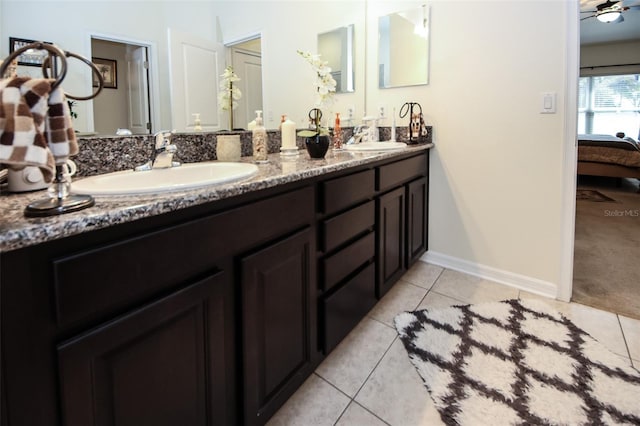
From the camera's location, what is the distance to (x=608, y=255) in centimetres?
261

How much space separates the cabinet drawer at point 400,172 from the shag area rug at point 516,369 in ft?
2.29

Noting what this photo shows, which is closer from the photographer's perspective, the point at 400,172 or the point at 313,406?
the point at 313,406

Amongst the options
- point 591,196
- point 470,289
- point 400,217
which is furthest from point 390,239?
point 591,196

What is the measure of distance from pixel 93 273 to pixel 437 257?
225 centimetres

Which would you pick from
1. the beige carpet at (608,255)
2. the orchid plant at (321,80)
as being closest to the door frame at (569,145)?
the beige carpet at (608,255)

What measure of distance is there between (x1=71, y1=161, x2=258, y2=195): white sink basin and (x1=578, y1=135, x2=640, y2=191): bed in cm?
586

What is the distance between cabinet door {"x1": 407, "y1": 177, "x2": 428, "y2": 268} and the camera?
2.10 m

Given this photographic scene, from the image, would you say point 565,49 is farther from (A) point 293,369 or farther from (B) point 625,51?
(B) point 625,51

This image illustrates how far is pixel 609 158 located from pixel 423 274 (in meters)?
4.54

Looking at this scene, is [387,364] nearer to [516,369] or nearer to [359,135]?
[516,369]

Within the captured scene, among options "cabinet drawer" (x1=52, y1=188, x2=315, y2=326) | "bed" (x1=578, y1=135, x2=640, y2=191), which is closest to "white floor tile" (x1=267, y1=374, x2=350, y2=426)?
"cabinet drawer" (x1=52, y1=188, x2=315, y2=326)

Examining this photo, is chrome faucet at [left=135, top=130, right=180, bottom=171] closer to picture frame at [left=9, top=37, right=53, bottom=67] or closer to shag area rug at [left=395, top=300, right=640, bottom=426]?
picture frame at [left=9, top=37, right=53, bottom=67]

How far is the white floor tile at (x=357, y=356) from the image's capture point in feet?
4.54

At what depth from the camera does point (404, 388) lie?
4.39ft
